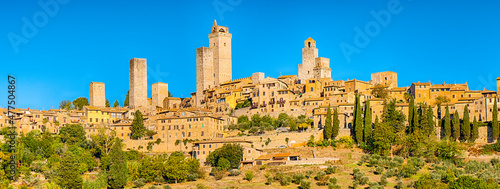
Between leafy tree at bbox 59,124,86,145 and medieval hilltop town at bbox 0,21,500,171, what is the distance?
2390 mm

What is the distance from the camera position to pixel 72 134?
87.5 metres

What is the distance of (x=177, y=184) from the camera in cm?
7194

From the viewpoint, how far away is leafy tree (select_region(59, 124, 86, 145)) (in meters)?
86.4

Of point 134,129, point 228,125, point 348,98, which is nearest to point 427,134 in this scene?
point 348,98

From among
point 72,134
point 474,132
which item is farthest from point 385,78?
point 72,134

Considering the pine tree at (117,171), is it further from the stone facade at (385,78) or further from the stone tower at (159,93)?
the stone facade at (385,78)

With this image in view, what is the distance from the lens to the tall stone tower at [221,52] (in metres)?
114

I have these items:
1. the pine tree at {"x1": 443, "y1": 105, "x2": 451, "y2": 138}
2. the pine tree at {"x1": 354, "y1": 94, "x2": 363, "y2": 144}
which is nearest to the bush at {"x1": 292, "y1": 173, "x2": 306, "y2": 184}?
the pine tree at {"x1": 354, "y1": 94, "x2": 363, "y2": 144}

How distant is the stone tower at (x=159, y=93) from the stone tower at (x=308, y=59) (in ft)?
65.2

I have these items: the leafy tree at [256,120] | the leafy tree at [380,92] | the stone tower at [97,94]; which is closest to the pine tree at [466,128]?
the leafy tree at [380,92]

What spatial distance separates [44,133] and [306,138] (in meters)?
28.5

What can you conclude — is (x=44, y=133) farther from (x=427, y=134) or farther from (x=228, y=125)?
(x=427, y=134)

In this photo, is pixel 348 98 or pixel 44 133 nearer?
pixel 44 133

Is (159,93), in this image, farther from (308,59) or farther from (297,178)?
(297,178)
